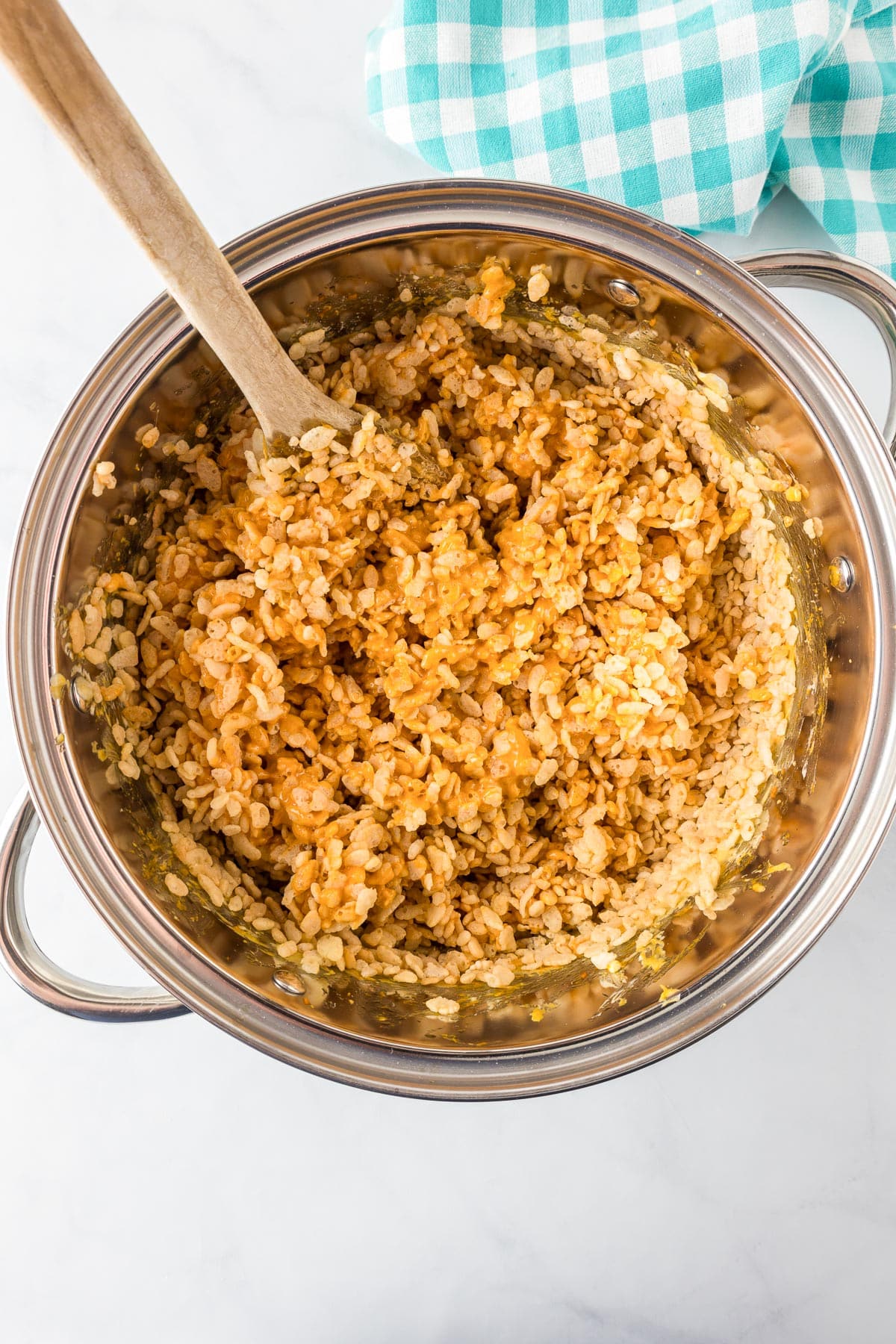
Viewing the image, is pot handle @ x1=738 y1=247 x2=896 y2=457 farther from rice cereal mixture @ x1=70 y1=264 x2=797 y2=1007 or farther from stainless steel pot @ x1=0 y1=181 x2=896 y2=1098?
rice cereal mixture @ x1=70 y1=264 x2=797 y2=1007

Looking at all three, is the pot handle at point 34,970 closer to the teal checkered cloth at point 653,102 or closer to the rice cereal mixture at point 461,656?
the rice cereal mixture at point 461,656

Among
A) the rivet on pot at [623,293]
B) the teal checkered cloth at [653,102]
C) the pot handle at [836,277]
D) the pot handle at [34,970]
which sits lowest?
the pot handle at [34,970]

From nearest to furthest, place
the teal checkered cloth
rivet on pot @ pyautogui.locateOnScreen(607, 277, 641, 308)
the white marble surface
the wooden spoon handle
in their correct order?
the wooden spoon handle < rivet on pot @ pyautogui.locateOnScreen(607, 277, 641, 308) < the teal checkered cloth < the white marble surface

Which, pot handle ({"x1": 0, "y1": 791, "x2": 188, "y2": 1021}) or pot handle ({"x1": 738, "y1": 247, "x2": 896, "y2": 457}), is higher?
pot handle ({"x1": 738, "y1": 247, "x2": 896, "y2": 457})

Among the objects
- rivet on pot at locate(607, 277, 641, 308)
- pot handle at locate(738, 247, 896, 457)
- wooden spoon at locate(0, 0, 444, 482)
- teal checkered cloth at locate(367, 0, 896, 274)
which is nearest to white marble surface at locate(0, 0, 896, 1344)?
teal checkered cloth at locate(367, 0, 896, 274)

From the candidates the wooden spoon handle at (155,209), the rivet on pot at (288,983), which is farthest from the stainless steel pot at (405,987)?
the wooden spoon handle at (155,209)

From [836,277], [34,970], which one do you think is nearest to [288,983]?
[34,970]

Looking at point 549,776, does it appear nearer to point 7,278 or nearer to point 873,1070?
point 873,1070

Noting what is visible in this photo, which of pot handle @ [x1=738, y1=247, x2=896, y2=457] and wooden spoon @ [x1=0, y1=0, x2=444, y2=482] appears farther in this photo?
pot handle @ [x1=738, y1=247, x2=896, y2=457]

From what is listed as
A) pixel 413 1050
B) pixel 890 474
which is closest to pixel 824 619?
pixel 890 474
